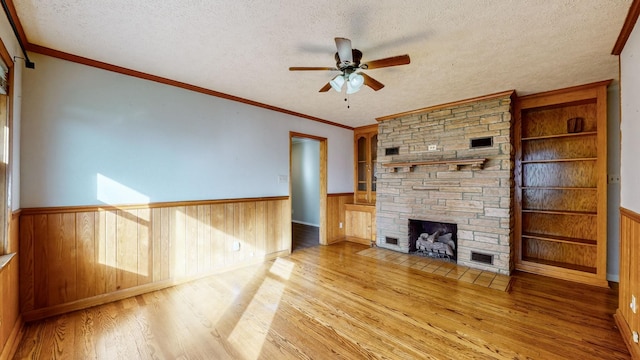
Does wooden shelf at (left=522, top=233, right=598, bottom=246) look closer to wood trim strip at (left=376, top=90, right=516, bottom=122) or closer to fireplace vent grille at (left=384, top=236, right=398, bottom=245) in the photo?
fireplace vent grille at (left=384, top=236, right=398, bottom=245)

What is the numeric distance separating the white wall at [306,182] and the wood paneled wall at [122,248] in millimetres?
3084

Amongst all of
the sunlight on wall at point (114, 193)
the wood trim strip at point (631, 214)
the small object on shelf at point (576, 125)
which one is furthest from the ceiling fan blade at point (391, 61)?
the small object on shelf at point (576, 125)

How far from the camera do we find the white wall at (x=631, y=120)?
1.85 metres

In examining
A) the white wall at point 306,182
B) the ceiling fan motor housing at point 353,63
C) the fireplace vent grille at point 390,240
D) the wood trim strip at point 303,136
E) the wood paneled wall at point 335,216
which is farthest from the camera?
the white wall at point 306,182

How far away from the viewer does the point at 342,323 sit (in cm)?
223

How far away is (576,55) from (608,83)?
3.89 feet

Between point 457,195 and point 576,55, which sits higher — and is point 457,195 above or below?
below

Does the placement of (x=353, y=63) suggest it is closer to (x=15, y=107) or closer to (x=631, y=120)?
(x=631, y=120)

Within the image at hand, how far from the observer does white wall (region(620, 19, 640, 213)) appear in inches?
72.9

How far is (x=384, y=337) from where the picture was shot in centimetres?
204

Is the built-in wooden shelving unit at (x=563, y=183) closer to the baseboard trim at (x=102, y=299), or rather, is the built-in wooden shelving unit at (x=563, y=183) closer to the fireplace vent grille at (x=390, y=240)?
the fireplace vent grille at (x=390, y=240)

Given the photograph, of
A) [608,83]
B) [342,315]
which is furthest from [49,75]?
[608,83]

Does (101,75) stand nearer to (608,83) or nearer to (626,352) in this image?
(626,352)

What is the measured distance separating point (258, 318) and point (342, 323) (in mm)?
777
